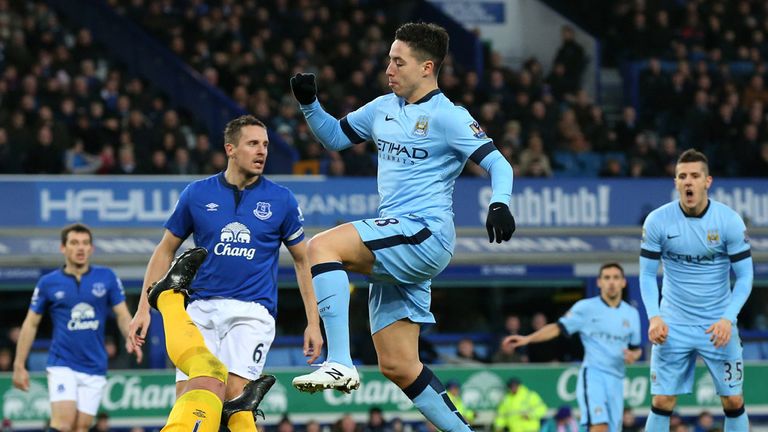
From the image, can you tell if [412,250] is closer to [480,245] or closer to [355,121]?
[355,121]

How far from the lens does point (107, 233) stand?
18359mm

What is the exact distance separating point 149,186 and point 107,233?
847 millimetres

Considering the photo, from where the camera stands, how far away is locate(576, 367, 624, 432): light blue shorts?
12797 mm

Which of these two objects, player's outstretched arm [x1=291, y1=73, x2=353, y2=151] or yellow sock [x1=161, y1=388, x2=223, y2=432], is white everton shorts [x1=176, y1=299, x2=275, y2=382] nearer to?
yellow sock [x1=161, y1=388, x2=223, y2=432]

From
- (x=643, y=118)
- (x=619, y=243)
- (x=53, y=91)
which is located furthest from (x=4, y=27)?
(x=643, y=118)

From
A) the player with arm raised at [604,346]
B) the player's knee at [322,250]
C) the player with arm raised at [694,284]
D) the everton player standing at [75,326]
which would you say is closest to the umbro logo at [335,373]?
the player's knee at [322,250]

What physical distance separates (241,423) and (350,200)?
12.0m

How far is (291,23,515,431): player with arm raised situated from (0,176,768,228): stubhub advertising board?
10.9m

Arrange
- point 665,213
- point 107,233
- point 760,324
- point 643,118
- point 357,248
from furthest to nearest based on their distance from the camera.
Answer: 1. point 643,118
2. point 760,324
3. point 107,233
4. point 665,213
5. point 357,248

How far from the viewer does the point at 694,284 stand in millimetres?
10234

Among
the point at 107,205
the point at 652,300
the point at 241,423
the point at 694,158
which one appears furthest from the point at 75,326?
the point at 107,205

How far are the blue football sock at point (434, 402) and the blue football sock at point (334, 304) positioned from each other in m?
0.60

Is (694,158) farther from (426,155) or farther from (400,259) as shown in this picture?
(400,259)

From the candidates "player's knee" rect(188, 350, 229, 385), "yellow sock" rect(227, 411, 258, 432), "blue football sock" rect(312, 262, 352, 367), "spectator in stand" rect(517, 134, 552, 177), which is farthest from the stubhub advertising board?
"blue football sock" rect(312, 262, 352, 367)
